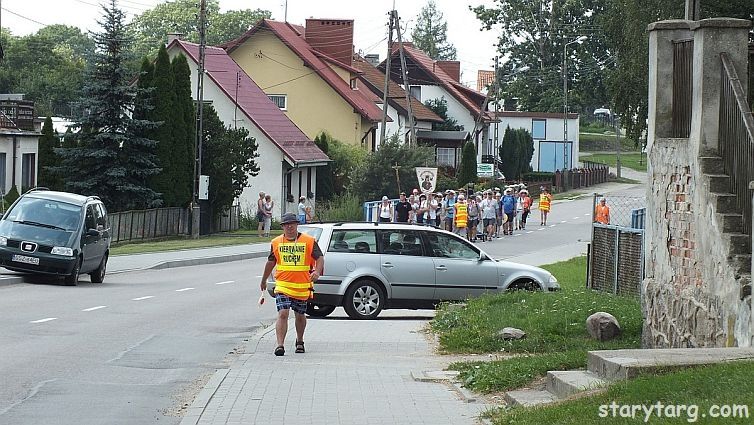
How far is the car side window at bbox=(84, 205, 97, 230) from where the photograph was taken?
24.8 m

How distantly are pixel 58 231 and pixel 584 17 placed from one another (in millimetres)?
72610

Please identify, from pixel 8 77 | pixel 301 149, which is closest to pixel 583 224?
pixel 301 149

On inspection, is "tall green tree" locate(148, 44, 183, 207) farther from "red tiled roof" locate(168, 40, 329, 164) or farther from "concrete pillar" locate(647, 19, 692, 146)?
"concrete pillar" locate(647, 19, 692, 146)

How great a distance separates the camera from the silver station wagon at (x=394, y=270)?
62.3ft

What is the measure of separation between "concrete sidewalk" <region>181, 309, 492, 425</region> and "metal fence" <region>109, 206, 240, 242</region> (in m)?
26.1

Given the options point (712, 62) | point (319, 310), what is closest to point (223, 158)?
point (319, 310)

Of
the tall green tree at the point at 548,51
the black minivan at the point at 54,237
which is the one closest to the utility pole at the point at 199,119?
the black minivan at the point at 54,237

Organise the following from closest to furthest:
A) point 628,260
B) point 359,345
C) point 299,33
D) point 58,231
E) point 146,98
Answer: point 359,345, point 628,260, point 58,231, point 146,98, point 299,33

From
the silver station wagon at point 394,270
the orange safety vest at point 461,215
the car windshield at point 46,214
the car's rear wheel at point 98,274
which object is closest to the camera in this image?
the silver station wagon at point 394,270

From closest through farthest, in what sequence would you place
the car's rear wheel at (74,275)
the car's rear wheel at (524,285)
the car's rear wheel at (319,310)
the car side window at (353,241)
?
the car side window at (353,241)
the car's rear wheel at (319,310)
the car's rear wheel at (524,285)
the car's rear wheel at (74,275)

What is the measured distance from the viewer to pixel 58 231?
24047mm

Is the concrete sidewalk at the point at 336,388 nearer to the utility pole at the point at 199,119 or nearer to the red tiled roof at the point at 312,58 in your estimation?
the utility pole at the point at 199,119

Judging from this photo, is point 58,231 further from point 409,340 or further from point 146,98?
point 146,98

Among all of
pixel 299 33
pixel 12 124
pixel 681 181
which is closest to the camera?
pixel 681 181
